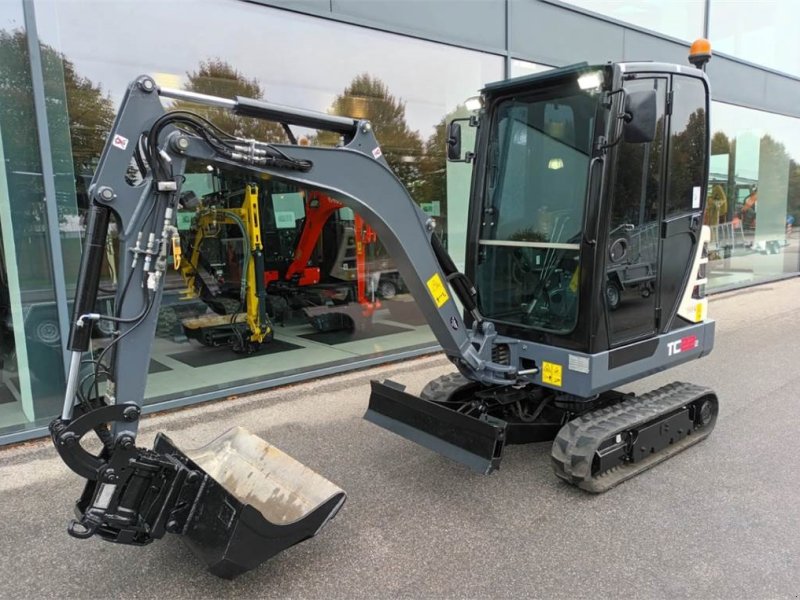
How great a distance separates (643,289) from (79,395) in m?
3.48

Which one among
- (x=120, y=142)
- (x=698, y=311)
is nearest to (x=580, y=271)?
(x=698, y=311)

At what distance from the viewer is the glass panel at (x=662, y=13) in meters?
8.77

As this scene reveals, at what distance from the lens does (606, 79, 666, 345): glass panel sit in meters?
3.64

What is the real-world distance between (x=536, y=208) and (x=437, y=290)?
1.01 meters

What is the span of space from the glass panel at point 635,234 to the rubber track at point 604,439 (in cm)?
50

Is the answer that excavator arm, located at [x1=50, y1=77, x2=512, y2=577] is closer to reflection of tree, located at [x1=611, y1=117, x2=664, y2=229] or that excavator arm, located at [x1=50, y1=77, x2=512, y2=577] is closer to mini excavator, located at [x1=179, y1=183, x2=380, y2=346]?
reflection of tree, located at [x1=611, y1=117, x2=664, y2=229]

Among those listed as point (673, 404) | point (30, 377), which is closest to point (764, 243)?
point (673, 404)

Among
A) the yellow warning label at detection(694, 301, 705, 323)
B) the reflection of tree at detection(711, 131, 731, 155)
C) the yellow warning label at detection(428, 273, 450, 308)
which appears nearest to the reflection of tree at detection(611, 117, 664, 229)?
the yellow warning label at detection(694, 301, 705, 323)

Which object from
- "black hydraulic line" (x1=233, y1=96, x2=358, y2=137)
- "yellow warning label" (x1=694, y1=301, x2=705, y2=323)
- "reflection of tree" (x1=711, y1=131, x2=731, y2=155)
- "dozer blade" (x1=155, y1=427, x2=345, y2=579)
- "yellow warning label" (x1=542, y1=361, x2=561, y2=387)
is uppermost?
"reflection of tree" (x1=711, y1=131, x2=731, y2=155)

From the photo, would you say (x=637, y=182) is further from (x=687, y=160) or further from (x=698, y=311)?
(x=698, y=311)

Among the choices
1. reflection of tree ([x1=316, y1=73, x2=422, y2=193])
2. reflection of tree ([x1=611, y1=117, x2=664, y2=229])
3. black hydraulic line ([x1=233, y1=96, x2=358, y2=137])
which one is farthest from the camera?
reflection of tree ([x1=316, y1=73, x2=422, y2=193])

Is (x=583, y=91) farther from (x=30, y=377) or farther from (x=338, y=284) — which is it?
(x=338, y=284)

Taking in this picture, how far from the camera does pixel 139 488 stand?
248 cm

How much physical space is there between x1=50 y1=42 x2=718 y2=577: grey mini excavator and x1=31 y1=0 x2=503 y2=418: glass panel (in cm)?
187
